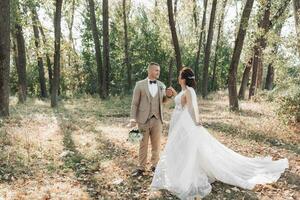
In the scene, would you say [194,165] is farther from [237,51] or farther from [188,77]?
[237,51]

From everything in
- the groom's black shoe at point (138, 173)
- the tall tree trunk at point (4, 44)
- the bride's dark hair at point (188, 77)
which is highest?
the tall tree trunk at point (4, 44)

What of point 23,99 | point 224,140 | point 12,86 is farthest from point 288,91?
point 12,86

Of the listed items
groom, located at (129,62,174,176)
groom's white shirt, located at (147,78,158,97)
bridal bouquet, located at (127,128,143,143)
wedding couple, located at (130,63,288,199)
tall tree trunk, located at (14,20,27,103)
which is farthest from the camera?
tall tree trunk, located at (14,20,27,103)

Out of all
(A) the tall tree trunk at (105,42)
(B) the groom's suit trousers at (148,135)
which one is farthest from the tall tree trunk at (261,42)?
(B) the groom's suit trousers at (148,135)

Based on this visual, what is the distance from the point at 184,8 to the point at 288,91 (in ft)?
88.6

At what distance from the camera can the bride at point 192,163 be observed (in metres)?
8.75

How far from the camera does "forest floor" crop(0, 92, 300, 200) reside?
8922mm

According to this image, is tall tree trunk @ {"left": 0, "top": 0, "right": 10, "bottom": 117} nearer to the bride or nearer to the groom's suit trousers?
the groom's suit trousers

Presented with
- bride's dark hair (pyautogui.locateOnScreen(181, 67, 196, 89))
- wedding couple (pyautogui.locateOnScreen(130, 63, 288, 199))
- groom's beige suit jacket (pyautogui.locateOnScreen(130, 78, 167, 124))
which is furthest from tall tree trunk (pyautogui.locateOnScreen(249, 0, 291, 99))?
groom's beige suit jacket (pyautogui.locateOnScreen(130, 78, 167, 124))

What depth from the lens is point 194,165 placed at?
8945 mm

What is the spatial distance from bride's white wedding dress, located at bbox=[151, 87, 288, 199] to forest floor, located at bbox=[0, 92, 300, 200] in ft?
0.71

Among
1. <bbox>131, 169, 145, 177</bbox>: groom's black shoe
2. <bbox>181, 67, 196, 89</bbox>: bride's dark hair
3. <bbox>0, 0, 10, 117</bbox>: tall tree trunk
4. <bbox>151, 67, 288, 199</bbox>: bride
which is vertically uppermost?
<bbox>0, 0, 10, 117</bbox>: tall tree trunk

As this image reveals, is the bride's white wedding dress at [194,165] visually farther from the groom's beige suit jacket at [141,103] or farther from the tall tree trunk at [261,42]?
the tall tree trunk at [261,42]

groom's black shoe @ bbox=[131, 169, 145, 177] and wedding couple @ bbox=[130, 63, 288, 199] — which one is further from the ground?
wedding couple @ bbox=[130, 63, 288, 199]
